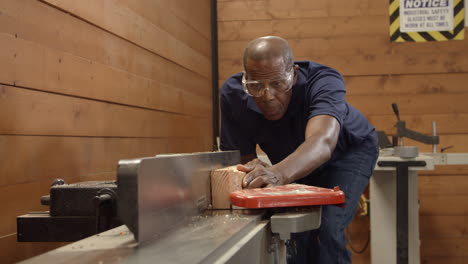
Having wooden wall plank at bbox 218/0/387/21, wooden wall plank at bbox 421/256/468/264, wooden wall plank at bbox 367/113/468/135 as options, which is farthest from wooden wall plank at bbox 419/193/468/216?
wooden wall plank at bbox 218/0/387/21

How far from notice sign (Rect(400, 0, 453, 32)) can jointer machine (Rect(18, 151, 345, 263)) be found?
2.92 m

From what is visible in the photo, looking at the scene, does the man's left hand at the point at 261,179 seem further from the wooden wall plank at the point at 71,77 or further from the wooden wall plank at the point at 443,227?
the wooden wall plank at the point at 443,227

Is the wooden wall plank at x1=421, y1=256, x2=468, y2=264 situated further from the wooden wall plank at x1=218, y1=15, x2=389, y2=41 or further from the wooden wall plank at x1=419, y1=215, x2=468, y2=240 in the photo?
the wooden wall plank at x1=218, y1=15, x2=389, y2=41

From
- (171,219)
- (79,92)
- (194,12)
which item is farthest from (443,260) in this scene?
(171,219)

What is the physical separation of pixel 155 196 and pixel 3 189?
65 centimetres

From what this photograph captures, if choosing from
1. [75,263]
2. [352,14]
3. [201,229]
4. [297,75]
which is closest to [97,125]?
[297,75]

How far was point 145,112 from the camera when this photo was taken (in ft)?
7.86

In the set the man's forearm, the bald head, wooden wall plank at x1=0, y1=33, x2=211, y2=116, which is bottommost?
the man's forearm

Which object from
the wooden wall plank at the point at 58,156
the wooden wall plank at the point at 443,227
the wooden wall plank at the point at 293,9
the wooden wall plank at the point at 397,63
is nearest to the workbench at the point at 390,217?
the wooden wall plank at the point at 443,227

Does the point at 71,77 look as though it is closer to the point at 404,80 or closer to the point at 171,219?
the point at 171,219

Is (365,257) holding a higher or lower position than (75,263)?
lower

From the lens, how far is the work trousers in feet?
5.57

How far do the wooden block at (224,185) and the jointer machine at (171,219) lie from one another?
0.9 inches

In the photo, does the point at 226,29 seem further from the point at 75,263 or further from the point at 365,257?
the point at 75,263
